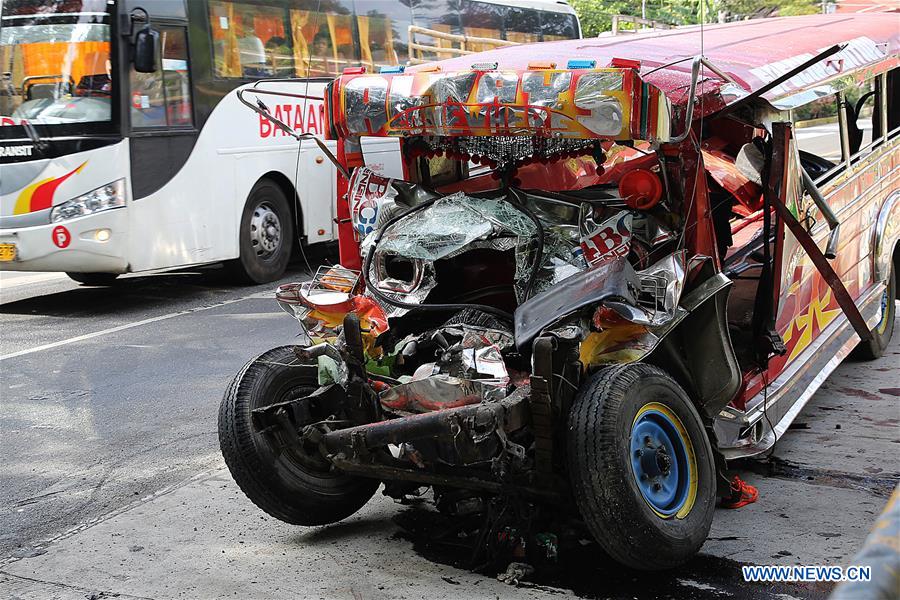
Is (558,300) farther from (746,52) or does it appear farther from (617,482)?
(746,52)

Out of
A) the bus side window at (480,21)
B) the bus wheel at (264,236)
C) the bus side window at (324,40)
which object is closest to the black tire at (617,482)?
the bus wheel at (264,236)

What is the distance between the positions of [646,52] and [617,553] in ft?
7.77

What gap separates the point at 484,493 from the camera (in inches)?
166

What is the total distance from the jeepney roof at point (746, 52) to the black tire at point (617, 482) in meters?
1.26

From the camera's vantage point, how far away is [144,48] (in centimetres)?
956

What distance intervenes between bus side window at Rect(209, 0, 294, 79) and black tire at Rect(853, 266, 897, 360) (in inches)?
277

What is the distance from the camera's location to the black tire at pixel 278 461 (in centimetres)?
421

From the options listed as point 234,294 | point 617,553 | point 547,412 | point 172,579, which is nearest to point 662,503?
point 617,553

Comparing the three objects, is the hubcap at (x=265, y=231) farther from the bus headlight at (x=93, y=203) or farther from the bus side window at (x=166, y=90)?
Result: the bus headlight at (x=93, y=203)

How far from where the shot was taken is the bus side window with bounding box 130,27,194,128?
9914 millimetres

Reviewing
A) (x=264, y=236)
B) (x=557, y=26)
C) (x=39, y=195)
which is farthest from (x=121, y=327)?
(x=557, y=26)

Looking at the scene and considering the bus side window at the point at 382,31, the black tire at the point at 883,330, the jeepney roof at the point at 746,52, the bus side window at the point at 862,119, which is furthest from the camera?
the bus side window at the point at 382,31

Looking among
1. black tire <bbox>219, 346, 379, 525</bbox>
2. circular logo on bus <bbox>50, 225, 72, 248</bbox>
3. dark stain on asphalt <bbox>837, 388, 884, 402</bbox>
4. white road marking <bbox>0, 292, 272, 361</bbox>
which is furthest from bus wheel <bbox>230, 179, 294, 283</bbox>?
black tire <bbox>219, 346, 379, 525</bbox>

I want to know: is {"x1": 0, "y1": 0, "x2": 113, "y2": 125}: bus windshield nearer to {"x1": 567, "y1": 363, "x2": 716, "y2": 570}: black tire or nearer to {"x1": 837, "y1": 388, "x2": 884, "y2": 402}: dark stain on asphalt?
{"x1": 837, "y1": 388, "x2": 884, "y2": 402}: dark stain on asphalt
